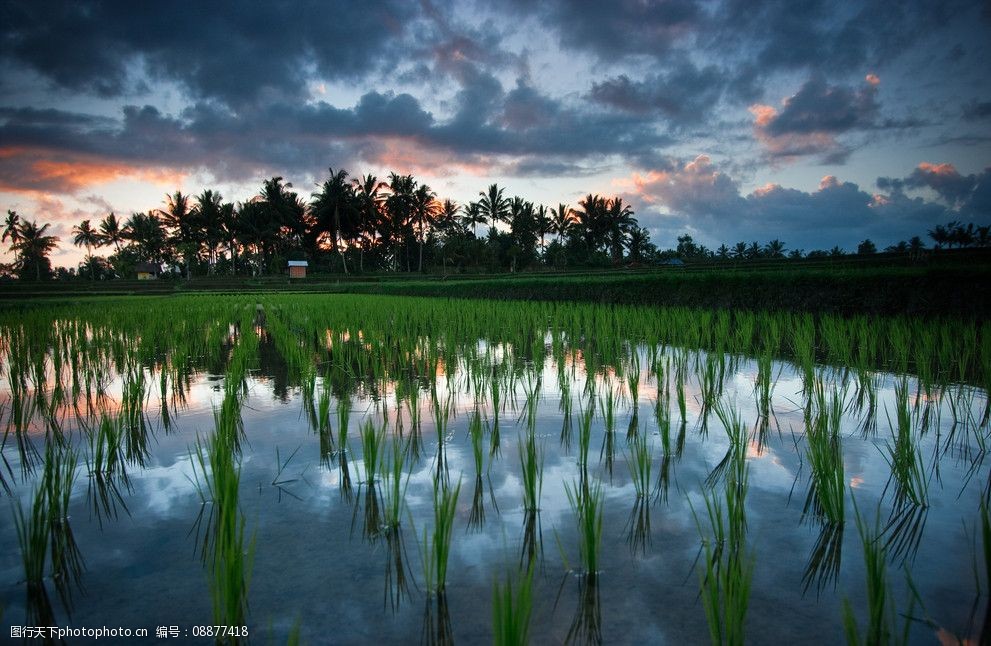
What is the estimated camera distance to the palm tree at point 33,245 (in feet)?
183

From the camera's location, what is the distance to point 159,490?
204 centimetres

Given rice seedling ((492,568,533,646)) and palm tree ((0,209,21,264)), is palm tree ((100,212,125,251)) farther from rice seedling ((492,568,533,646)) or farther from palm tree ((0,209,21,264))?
rice seedling ((492,568,533,646))

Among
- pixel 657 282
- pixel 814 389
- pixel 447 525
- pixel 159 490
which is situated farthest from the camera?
pixel 657 282

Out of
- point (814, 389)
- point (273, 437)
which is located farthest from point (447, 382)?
point (814, 389)

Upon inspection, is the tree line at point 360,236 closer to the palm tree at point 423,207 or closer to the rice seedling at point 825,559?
the palm tree at point 423,207

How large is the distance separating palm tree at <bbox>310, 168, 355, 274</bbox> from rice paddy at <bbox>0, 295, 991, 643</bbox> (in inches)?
1743

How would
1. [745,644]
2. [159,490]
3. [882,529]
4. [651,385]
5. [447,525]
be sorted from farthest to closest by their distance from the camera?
[651,385] < [159,490] < [882,529] < [447,525] < [745,644]

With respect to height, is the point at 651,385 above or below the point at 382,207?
below

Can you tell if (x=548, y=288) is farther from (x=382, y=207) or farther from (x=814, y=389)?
(x=382, y=207)

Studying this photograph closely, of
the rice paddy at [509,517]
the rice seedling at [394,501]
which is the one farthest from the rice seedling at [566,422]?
the rice seedling at [394,501]

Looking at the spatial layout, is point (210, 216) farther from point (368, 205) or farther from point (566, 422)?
point (566, 422)

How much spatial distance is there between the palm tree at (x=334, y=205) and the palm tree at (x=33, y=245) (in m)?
34.5

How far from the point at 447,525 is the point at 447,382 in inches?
106

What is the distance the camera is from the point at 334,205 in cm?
4569
